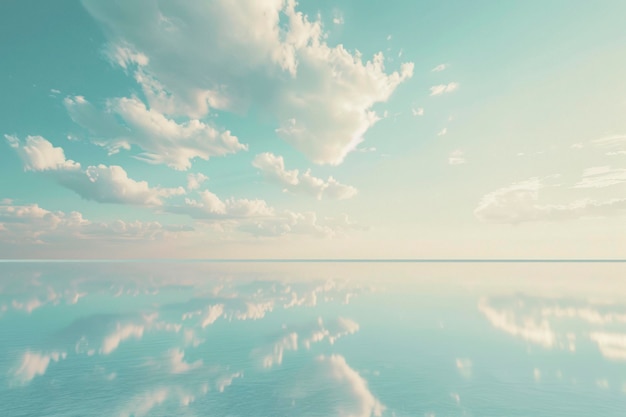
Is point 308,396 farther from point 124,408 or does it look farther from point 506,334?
point 506,334

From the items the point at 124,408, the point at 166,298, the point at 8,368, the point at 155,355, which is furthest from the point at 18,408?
the point at 166,298

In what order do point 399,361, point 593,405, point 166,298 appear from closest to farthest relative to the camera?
point 593,405, point 399,361, point 166,298

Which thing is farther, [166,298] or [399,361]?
[166,298]

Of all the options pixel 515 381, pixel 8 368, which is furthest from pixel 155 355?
pixel 515 381

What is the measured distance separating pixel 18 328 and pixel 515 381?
37036 millimetres

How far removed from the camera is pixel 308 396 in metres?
16.2

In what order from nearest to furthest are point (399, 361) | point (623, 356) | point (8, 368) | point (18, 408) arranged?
point (18, 408), point (8, 368), point (399, 361), point (623, 356)

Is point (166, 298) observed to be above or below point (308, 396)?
above

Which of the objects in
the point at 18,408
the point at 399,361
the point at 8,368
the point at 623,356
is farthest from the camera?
the point at 623,356

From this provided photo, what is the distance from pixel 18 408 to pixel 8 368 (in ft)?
22.8

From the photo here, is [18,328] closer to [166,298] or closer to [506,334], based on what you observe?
[166,298]

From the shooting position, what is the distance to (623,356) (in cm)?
2445

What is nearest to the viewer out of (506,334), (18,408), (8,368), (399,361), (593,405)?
(18,408)

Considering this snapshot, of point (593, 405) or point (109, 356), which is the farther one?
point (109, 356)
